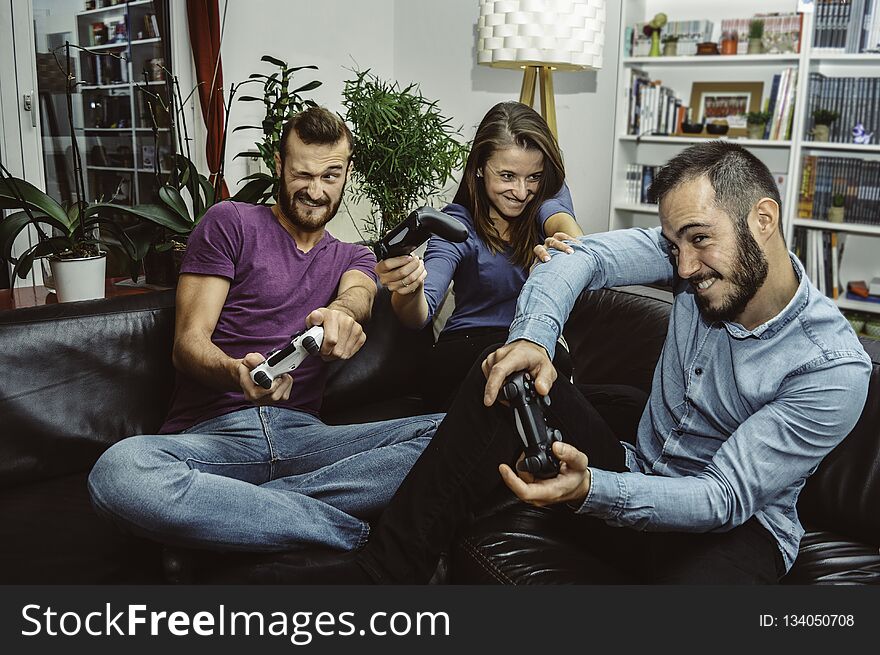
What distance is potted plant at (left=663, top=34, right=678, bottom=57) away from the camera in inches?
144

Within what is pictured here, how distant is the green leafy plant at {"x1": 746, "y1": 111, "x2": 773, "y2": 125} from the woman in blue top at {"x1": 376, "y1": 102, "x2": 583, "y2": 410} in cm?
182

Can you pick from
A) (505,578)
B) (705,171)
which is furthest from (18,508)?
(705,171)

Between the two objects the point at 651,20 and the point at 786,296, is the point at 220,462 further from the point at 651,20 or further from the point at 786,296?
the point at 651,20

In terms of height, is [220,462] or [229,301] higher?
[229,301]

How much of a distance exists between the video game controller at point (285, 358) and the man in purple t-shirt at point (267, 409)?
1.2 inches

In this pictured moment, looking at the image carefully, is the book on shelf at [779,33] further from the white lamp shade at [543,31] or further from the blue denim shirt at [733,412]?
the blue denim shirt at [733,412]

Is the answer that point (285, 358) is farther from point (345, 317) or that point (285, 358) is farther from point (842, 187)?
point (842, 187)

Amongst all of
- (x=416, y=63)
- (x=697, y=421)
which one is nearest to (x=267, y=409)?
(x=697, y=421)

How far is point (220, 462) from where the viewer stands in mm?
1587

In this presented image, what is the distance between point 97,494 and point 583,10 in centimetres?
236

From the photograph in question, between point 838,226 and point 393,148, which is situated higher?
point 393,148

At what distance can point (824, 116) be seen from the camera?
335 cm

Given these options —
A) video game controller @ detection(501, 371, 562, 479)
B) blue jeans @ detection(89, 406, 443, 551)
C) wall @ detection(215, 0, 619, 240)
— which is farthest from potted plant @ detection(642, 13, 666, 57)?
video game controller @ detection(501, 371, 562, 479)

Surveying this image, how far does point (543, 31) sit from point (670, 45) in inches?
43.8
